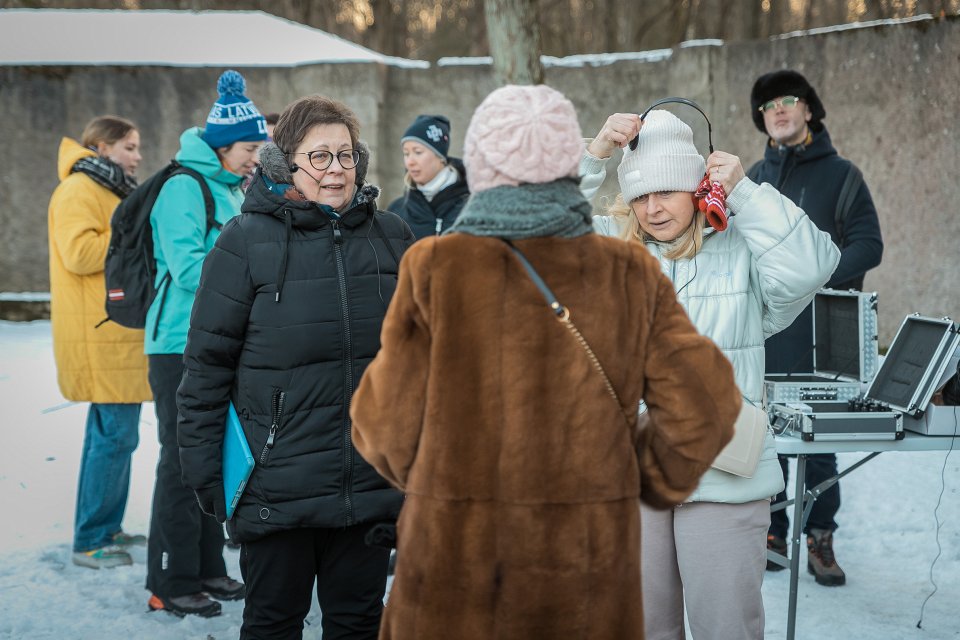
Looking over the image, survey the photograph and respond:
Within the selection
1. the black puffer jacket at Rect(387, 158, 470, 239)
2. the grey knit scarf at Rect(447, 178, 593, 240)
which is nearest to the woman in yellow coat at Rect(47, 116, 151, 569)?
the black puffer jacket at Rect(387, 158, 470, 239)

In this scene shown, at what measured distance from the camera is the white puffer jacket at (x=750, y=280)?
102 inches

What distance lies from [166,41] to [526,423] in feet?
36.9

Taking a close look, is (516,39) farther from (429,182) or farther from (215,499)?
(215,499)

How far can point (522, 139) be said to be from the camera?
1.86 metres

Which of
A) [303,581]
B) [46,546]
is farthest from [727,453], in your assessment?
[46,546]

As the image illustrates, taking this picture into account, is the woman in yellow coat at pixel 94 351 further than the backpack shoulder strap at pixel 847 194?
Yes

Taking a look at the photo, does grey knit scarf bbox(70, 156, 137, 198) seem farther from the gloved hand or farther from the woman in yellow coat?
the gloved hand

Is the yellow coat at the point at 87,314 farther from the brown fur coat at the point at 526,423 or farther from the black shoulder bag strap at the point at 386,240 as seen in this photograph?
the brown fur coat at the point at 526,423

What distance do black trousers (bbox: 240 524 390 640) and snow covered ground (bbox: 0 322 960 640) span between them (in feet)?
3.36

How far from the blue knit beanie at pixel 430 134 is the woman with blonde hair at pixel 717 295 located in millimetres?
2379

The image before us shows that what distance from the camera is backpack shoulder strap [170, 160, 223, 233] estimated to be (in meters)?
3.97

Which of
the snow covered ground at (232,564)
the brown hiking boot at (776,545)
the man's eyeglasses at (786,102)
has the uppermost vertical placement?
the man's eyeglasses at (786,102)

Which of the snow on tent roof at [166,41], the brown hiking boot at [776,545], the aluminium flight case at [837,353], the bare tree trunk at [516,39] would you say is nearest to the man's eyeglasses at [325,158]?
the aluminium flight case at [837,353]

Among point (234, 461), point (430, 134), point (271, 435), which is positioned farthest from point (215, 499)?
point (430, 134)
